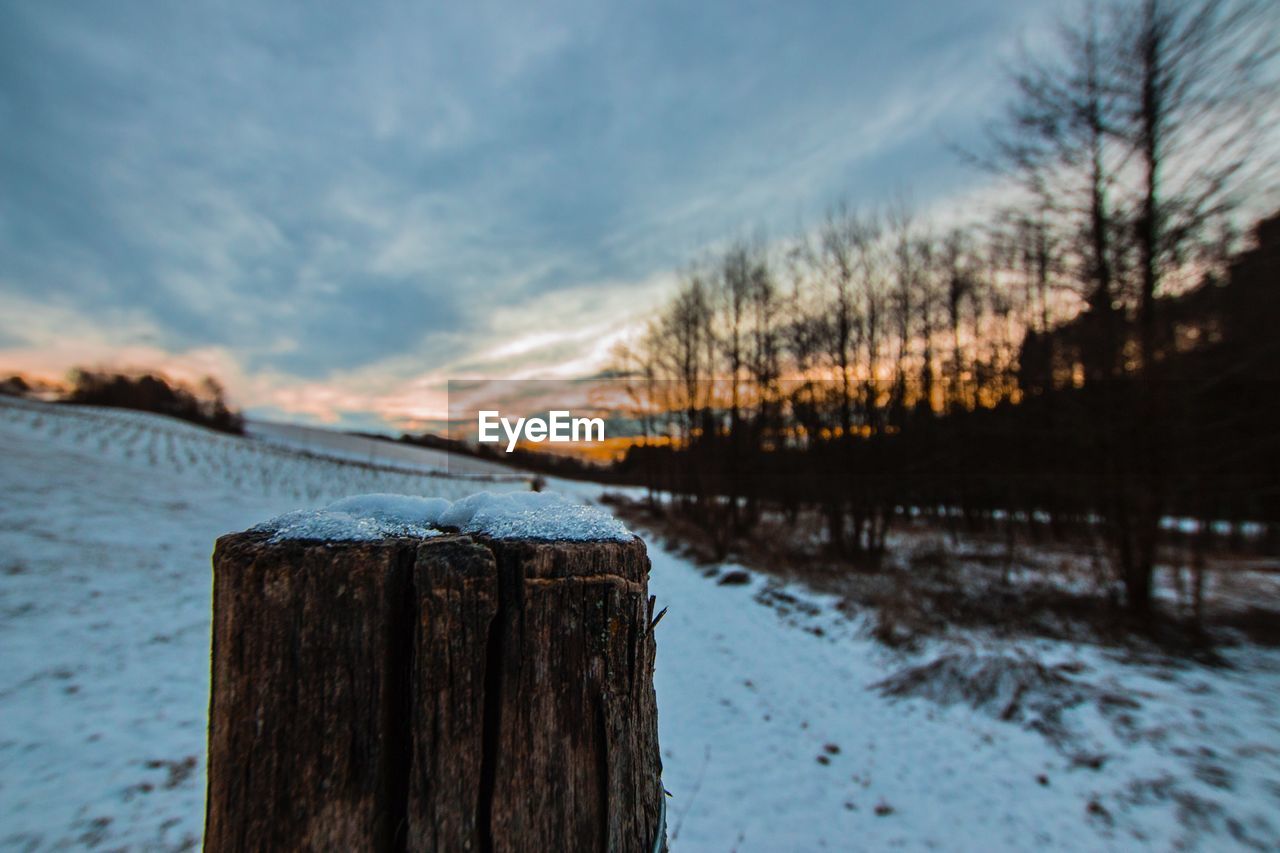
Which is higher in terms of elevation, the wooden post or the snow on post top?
the snow on post top

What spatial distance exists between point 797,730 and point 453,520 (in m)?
5.53

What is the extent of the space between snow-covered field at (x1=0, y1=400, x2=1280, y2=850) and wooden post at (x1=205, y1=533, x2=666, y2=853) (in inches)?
151

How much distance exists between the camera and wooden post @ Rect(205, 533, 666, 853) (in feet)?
2.45

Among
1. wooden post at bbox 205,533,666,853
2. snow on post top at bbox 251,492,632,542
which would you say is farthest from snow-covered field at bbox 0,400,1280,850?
snow on post top at bbox 251,492,632,542

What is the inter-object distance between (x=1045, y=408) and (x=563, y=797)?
11234 mm

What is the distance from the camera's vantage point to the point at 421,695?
79cm

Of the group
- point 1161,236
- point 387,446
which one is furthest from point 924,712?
point 387,446

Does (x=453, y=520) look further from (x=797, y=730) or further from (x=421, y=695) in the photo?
(x=797, y=730)

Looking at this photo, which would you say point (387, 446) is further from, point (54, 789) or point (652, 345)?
point (54, 789)

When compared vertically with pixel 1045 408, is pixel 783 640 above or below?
below

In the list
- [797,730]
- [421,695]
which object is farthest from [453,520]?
[797,730]

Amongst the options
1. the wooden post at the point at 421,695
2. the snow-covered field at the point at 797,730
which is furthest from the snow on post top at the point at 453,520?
the snow-covered field at the point at 797,730

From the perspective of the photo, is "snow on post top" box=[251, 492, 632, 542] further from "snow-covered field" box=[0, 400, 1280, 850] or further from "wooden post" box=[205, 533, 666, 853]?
"snow-covered field" box=[0, 400, 1280, 850]

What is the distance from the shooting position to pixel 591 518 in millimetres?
1011
